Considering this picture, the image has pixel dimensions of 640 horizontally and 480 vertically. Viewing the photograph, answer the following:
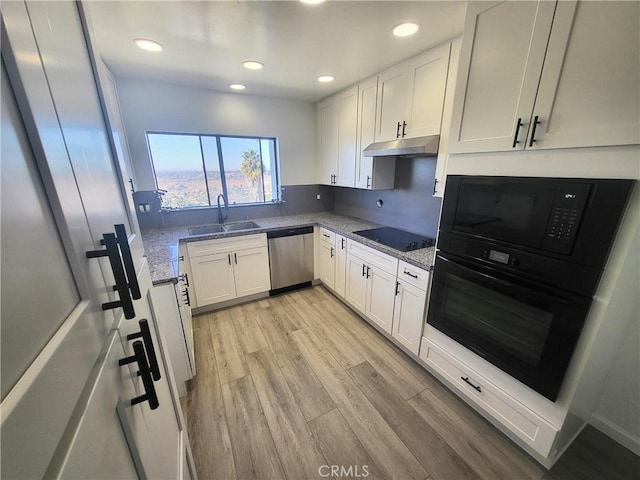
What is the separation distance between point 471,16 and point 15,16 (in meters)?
1.80

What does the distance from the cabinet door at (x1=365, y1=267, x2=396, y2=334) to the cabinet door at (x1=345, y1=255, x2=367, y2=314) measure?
79 mm

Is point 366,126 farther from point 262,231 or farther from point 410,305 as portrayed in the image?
point 410,305

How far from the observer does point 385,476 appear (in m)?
1.38

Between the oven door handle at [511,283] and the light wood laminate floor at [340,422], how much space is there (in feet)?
3.31

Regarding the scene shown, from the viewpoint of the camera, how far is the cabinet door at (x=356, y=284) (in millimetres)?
2570

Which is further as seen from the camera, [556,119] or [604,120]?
[556,119]

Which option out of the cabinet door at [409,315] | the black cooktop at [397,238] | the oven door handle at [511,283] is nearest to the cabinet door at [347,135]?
the black cooktop at [397,238]

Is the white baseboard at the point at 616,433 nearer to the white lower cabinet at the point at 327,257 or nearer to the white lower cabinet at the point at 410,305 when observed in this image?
the white lower cabinet at the point at 410,305

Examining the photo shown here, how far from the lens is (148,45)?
5.89 ft

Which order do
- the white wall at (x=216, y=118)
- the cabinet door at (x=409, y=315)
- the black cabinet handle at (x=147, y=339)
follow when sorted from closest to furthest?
the black cabinet handle at (x=147, y=339) < the cabinet door at (x=409, y=315) < the white wall at (x=216, y=118)

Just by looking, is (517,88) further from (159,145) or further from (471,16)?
(159,145)

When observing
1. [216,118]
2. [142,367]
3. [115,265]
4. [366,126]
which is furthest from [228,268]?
[115,265]

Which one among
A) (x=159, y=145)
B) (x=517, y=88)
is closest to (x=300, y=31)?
(x=517, y=88)

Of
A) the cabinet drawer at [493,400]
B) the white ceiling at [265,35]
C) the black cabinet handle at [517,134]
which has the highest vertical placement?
the white ceiling at [265,35]
